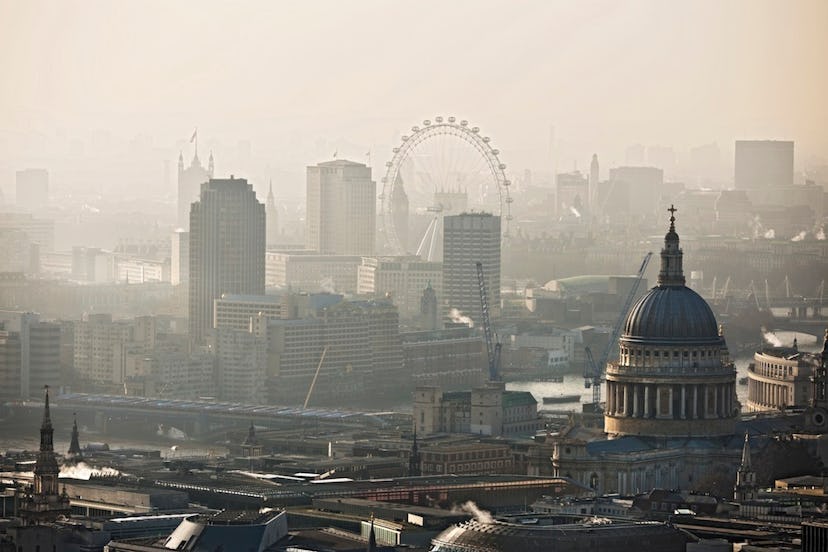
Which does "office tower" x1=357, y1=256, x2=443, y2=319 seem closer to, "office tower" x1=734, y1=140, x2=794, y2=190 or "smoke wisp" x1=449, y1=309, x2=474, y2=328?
"smoke wisp" x1=449, y1=309, x2=474, y2=328

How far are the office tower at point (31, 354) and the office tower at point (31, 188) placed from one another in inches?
1798

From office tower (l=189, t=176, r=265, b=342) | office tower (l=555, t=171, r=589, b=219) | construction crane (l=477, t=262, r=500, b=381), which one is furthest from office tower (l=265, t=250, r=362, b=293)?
office tower (l=189, t=176, r=265, b=342)

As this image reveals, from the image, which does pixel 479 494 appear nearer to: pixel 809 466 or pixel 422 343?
pixel 809 466

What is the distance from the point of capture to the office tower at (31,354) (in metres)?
91.4

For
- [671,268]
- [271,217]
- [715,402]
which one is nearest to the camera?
[715,402]

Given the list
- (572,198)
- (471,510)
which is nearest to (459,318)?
(572,198)

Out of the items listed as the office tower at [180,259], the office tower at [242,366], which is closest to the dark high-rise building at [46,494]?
the office tower at [242,366]

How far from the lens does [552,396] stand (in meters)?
89.2

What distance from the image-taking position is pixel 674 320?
202ft

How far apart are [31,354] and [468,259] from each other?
94.7 feet

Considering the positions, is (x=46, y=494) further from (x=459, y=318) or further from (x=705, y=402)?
(x=459, y=318)

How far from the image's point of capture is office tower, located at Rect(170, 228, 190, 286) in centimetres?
12694

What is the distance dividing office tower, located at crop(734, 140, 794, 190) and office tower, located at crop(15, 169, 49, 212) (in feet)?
91.8

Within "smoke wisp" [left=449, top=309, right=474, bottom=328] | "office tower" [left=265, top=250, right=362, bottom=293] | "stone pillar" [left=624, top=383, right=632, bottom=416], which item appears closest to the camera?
"stone pillar" [left=624, top=383, right=632, bottom=416]
